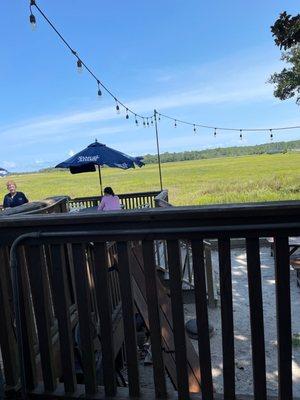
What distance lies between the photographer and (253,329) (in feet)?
6.43

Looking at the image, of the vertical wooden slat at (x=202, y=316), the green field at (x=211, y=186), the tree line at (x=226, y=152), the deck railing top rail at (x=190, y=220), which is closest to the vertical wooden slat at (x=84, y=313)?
the deck railing top rail at (x=190, y=220)

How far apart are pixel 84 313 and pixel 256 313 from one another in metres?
0.86

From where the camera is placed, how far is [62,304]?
7.11 feet

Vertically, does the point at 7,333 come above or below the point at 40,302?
below

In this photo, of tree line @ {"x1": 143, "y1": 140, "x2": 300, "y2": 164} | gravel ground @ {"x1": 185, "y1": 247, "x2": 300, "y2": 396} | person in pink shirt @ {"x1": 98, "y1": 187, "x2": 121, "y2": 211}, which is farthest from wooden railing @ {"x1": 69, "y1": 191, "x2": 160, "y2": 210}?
tree line @ {"x1": 143, "y1": 140, "x2": 300, "y2": 164}

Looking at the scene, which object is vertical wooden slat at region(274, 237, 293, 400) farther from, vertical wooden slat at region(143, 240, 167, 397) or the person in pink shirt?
the person in pink shirt

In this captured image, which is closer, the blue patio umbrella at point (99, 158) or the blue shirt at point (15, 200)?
the blue shirt at point (15, 200)

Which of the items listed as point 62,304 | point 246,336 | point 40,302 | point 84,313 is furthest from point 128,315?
point 246,336

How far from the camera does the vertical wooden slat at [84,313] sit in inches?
82.3

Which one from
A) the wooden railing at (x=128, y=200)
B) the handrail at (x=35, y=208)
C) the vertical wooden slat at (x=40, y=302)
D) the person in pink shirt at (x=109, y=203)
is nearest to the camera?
the vertical wooden slat at (x=40, y=302)

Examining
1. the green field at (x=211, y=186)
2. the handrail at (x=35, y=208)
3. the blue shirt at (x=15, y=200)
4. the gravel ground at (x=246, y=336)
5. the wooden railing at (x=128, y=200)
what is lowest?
the green field at (x=211, y=186)

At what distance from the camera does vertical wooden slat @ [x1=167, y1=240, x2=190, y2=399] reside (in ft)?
6.51

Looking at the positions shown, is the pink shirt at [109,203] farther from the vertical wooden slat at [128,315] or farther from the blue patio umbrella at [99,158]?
the vertical wooden slat at [128,315]

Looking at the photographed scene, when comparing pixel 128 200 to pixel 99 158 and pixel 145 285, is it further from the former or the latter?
pixel 145 285
